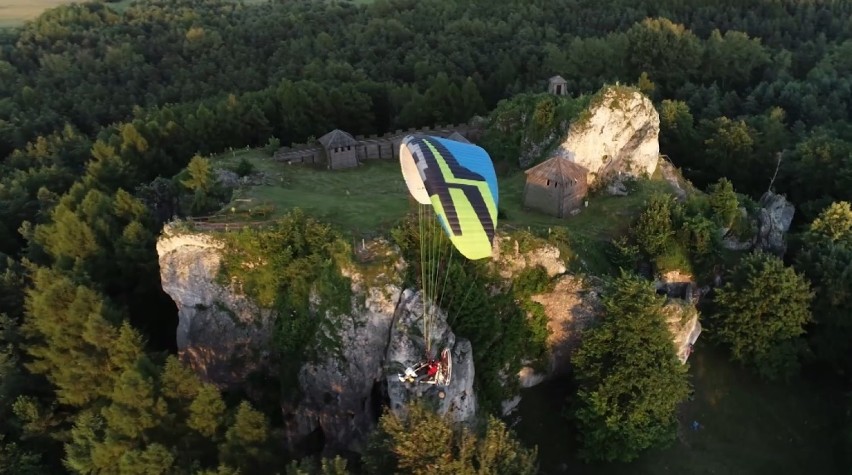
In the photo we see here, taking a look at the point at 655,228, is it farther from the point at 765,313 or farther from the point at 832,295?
the point at 832,295

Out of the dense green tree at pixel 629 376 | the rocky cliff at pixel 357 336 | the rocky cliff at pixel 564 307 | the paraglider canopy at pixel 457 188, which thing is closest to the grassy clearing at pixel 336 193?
the rocky cliff at pixel 357 336

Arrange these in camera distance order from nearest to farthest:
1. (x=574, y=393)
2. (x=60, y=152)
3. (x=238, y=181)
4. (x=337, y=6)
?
(x=574, y=393), (x=238, y=181), (x=60, y=152), (x=337, y=6)

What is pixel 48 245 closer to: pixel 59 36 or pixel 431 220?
pixel 431 220

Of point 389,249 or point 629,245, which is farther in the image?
point 629,245

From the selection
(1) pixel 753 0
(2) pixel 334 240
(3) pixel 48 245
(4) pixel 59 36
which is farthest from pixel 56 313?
(1) pixel 753 0

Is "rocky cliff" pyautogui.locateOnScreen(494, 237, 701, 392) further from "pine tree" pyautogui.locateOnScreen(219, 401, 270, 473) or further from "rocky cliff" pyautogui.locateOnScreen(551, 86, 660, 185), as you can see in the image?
"pine tree" pyautogui.locateOnScreen(219, 401, 270, 473)

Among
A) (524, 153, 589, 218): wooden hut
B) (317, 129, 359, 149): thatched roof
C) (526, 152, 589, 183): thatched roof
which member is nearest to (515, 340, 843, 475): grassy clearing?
(524, 153, 589, 218): wooden hut
